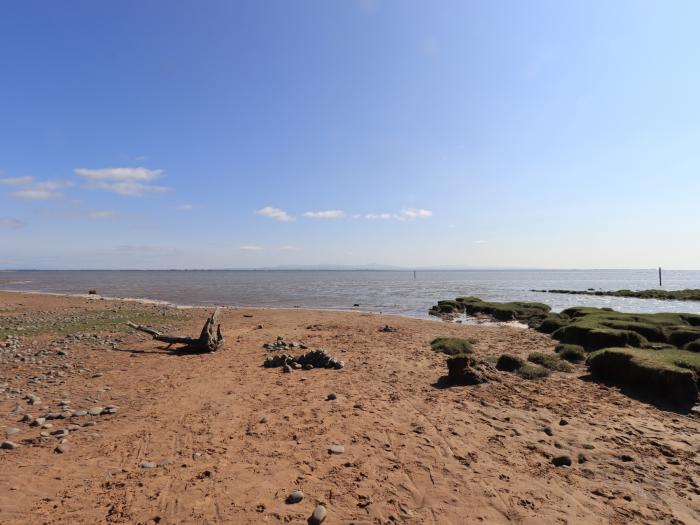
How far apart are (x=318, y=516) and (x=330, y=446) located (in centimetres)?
233

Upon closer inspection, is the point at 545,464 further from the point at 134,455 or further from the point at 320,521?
the point at 134,455

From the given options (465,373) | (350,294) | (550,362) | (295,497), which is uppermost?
(465,373)

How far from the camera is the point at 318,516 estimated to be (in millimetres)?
5172

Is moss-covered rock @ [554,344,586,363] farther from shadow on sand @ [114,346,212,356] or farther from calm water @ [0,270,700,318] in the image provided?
calm water @ [0,270,700,318]

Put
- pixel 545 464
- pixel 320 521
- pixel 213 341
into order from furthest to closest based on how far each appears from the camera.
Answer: pixel 213 341, pixel 545 464, pixel 320 521

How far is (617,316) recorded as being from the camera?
24938 mm

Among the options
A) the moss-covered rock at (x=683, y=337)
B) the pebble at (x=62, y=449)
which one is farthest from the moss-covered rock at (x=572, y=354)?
the pebble at (x=62, y=449)

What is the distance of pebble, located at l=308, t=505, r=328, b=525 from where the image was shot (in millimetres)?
5105

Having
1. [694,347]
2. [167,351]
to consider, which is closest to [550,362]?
[694,347]

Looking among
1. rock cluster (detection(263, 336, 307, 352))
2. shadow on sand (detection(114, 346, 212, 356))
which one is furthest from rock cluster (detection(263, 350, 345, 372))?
shadow on sand (detection(114, 346, 212, 356))

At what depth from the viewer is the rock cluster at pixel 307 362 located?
1429 cm

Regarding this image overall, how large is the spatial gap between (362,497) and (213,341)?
13.9 m

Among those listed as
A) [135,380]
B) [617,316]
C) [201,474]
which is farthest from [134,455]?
[617,316]

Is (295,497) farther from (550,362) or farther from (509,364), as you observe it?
(550,362)
